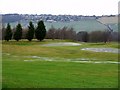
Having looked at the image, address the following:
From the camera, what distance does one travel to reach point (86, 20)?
126m

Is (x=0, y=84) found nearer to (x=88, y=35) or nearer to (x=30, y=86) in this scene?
(x=30, y=86)

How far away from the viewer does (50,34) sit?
3541 inches

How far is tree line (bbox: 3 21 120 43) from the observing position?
2776 inches

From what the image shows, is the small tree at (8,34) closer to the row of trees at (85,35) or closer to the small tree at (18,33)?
the small tree at (18,33)

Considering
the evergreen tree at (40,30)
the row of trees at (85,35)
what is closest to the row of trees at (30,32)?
the evergreen tree at (40,30)

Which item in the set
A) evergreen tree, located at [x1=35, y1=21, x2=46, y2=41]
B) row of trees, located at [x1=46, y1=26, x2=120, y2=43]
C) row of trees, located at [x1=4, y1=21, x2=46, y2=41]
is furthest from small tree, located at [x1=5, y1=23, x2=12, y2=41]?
row of trees, located at [x1=46, y1=26, x2=120, y2=43]

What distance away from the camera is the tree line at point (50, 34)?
70.5 metres

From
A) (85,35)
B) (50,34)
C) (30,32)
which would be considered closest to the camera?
(30,32)

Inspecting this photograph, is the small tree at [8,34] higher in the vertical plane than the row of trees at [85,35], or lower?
higher

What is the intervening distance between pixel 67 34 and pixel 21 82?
83722mm

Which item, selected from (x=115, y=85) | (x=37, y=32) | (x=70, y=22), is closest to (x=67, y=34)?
(x=37, y=32)

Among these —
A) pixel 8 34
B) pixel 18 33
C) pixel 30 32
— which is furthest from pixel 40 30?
pixel 8 34

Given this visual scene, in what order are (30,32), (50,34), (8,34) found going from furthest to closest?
(50,34) → (8,34) → (30,32)

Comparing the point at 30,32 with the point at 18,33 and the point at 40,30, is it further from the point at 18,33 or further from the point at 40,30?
the point at 18,33
